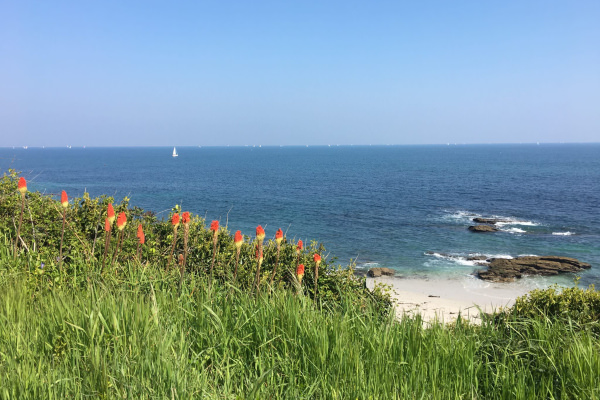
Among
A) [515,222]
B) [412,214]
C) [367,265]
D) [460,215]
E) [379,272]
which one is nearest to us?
[379,272]

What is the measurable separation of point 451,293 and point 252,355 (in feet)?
74.5

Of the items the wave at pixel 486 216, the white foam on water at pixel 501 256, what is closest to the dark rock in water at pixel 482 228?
the wave at pixel 486 216

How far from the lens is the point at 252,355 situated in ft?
13.0

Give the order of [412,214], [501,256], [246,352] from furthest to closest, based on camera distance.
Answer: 1. [412,214]
2. [501,256]
3. [246,352]

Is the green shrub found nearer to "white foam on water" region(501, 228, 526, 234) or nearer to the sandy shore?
the sandy shore

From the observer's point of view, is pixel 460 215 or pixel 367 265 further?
pixel 460 215

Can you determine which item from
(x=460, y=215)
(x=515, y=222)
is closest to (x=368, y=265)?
(x=515, y=222)

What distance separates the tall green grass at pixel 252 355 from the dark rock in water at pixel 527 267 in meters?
25.1

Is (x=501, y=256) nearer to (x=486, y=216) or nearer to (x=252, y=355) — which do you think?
(x=486, y=216)

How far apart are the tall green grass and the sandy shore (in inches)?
685

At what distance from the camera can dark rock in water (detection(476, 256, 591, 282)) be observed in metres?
27.6

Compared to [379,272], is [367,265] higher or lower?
lower

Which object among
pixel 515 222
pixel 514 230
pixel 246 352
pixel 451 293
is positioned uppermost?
pixel 246 352

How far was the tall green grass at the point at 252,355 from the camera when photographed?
312 centimetres
